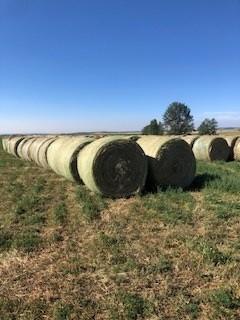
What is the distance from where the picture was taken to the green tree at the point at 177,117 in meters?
111

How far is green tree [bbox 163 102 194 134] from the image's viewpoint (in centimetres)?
11094

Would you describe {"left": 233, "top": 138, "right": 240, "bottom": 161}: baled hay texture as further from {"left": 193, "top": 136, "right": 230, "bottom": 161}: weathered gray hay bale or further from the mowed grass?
the mowed grass

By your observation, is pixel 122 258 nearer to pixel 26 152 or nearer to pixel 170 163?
pixel 170 163

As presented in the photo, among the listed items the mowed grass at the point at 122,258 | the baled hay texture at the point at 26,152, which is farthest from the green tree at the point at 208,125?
the mowed grass at the point at 122,258

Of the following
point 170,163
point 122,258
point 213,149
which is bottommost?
point 122,258

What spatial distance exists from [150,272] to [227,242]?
1.80 m

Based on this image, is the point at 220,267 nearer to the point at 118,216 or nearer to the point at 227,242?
the point at 227,242

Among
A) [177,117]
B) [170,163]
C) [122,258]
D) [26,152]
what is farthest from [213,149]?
[177,117]

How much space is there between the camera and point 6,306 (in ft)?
18.0

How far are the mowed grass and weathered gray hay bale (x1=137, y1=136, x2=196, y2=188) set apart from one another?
160cm

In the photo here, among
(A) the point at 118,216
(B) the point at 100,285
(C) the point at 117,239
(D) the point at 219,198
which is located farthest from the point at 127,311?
(D) the point at 219,198

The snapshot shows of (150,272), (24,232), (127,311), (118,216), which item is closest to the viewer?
(127,311)

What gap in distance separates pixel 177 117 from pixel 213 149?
89689 mm

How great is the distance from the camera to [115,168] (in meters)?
12.2
